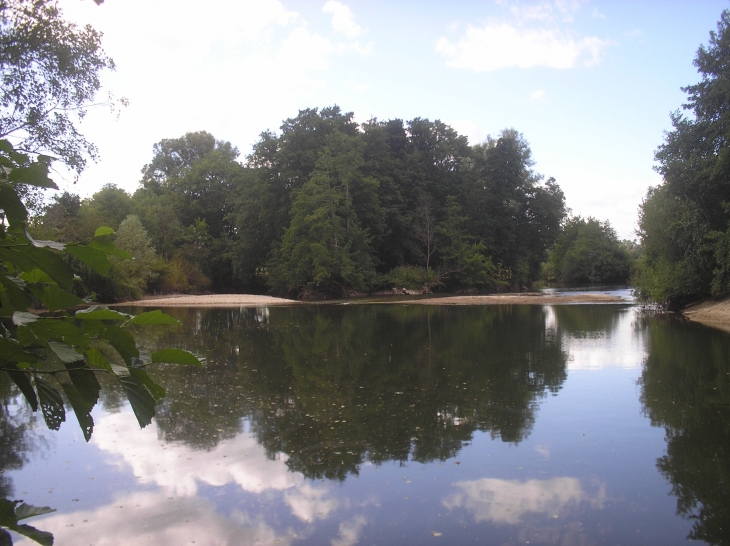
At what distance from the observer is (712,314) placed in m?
24.3

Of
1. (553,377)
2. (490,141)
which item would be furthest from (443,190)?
(553,377)

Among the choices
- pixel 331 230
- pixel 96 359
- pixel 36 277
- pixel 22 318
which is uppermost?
pixel 331 230

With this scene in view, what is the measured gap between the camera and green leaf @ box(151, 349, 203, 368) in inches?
53.4

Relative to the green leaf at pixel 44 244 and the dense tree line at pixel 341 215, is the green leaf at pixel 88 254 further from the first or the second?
the dense tree line at pixel 341 215

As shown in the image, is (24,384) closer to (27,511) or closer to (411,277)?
(27,511)

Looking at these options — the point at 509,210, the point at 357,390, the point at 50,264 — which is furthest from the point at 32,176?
the point at 509,210

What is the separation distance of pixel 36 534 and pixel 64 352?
401mm

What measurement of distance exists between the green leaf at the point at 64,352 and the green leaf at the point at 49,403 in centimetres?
19

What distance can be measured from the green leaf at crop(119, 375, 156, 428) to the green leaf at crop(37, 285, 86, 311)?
0.23m

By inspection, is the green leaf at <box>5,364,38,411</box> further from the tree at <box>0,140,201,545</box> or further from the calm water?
the calm water

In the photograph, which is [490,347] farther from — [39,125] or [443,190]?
[443,190]

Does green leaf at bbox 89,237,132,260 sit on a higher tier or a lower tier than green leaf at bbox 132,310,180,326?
higher

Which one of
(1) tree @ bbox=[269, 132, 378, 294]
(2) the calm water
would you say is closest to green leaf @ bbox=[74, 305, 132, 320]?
(2) the calm water

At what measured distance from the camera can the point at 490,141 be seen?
211 ft
